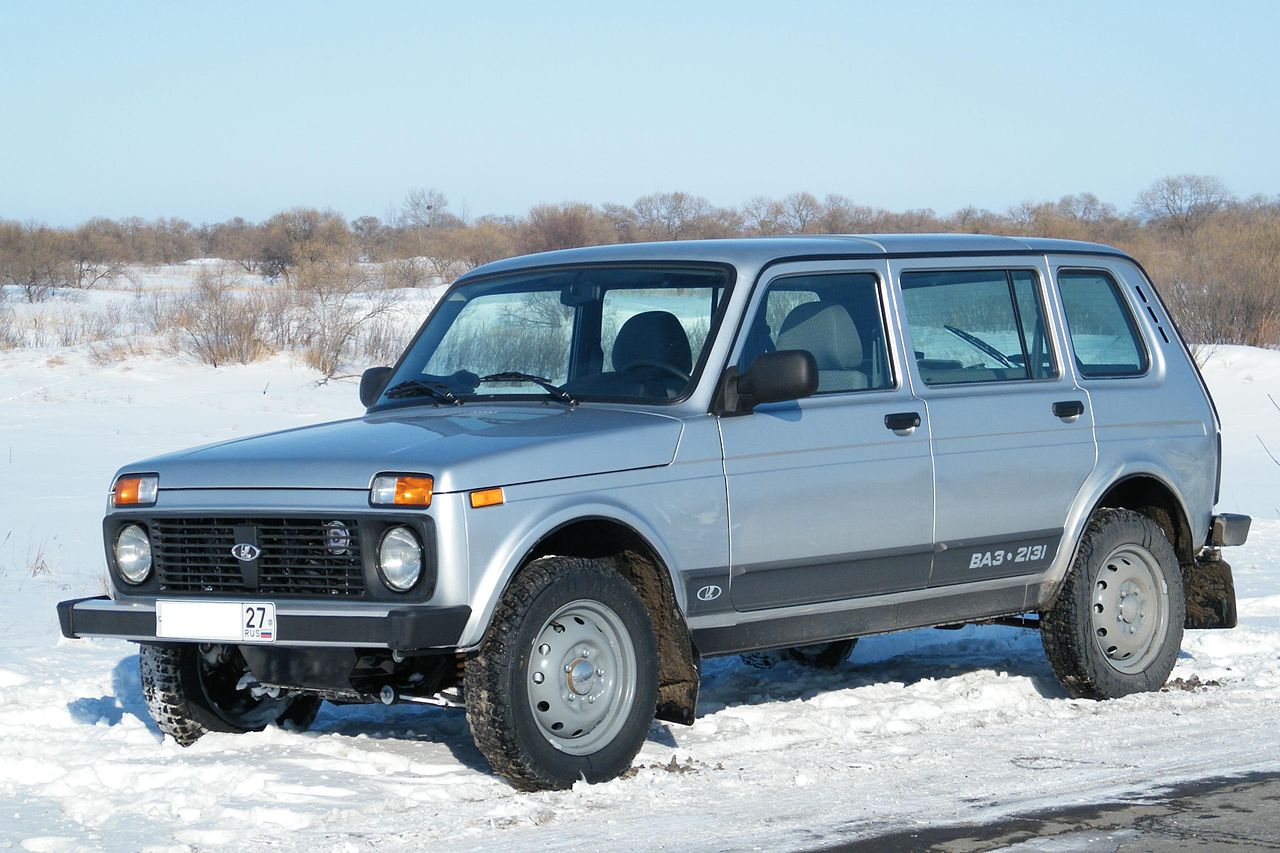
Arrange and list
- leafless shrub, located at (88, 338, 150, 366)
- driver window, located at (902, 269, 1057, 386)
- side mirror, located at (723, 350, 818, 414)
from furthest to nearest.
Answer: leafless shrub, located at (88, 338, 150, 366), driver window, located at (902, 269, 1057, 386), side mirror, located at (723, 350, 818, 414)

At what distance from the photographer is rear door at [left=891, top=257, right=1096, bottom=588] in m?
6.83

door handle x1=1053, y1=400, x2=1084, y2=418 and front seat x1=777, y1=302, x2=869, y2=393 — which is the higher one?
front seat x1=777, y1=302, x2=869, y2=393

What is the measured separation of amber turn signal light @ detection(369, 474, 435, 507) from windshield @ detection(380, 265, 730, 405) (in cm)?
115

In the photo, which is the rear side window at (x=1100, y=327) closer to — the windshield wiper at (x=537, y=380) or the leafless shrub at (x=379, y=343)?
the windshield wiper at (x=537, y=380)

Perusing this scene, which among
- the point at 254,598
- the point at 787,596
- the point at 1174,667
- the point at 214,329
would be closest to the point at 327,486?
the point at 254,598

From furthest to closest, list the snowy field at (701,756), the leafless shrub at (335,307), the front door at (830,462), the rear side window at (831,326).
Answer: the leafless shrub at (335,307) → the rear side window at (831,326) → the front door at (830,462) → the snowy field at (701,756)

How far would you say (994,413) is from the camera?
6.99 meters

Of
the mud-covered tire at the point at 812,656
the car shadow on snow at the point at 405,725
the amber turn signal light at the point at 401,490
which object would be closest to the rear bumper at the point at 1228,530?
the mud-covered tire at the point at 812,656

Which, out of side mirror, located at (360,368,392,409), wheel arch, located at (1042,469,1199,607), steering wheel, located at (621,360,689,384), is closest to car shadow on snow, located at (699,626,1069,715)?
wheel arch, located at (1042,469,1199,607)

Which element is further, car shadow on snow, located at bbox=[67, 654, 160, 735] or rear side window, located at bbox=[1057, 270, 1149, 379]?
rear side window, located at bbox=[1057, 270, 1149, 379]

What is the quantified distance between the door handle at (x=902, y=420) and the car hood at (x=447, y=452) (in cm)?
102

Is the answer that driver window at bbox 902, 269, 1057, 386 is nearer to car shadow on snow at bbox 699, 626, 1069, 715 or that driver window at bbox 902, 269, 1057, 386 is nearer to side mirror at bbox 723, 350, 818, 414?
side mirror at bbox 723, 350, 818, 414

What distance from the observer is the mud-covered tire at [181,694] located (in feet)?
20.5

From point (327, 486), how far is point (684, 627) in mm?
1388
